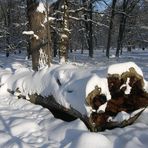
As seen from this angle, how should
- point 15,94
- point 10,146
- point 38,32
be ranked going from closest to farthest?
point 10,146, point 15,94, point 38,32

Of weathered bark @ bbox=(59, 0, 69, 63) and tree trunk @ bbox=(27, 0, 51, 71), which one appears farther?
weathered bark @ bbox=(59, 0, 69, 63)

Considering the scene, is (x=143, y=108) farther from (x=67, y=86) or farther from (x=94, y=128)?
(x=67, y=86)

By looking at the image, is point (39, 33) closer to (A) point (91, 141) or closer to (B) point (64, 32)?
(B) point (64, 32)

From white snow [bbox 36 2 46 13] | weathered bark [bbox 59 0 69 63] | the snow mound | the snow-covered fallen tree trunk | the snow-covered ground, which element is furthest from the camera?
weathered bark [bbox 59 0 69 63]

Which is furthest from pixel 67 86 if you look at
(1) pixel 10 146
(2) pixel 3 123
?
(1) pixel 10 146

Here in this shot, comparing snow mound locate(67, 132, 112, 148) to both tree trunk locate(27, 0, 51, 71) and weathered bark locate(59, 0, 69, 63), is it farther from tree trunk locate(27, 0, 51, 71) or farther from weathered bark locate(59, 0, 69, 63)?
weathered bark locate(59, 0, 69, 63)

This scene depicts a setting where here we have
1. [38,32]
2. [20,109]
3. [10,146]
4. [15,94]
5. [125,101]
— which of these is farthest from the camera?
[38,32]

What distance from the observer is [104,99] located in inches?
285

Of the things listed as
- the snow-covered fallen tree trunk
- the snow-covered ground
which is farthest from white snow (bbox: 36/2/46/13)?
the snow-covered fallen tree trunk

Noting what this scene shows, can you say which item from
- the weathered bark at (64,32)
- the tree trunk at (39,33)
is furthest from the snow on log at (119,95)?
the weathered bark at (64,32)

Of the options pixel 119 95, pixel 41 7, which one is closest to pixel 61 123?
pixel 119 95

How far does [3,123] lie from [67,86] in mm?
1575

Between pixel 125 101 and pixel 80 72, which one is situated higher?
pixel 80 72

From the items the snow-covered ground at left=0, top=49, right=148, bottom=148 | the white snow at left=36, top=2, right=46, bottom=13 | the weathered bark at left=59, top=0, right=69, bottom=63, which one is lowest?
the snow-covered ground at left=0, top=49, right=148, bottom=148
